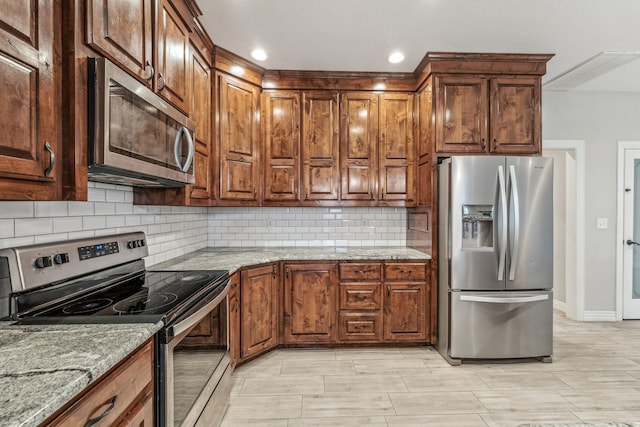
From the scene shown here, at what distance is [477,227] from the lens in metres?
2.85

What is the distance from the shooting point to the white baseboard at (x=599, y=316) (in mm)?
3930

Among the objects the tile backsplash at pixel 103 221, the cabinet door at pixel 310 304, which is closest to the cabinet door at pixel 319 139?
the cabinet door at pixel 310 304

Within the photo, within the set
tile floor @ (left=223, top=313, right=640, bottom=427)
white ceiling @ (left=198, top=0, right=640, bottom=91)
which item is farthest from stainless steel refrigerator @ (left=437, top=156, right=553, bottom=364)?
white ceiling @ (left=198, top=0, right=640, bottom=91)

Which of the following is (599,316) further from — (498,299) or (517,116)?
(517,116)

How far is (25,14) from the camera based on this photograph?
0.98 m

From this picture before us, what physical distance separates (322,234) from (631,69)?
3.41 m

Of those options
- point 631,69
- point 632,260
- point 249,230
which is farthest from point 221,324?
point 632,260

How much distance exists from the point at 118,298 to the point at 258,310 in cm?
142

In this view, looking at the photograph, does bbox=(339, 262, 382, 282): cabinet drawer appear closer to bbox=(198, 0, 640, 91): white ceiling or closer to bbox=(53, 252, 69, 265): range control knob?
bbox=(198, 0, 640, 91): white ceiling

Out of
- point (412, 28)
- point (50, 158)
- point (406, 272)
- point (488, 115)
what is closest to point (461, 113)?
point (488, 115)

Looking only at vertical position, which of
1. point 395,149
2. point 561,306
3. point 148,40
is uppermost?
point 148,40

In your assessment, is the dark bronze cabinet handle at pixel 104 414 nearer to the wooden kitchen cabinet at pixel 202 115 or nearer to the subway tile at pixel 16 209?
the subway tile at pixel 16 209

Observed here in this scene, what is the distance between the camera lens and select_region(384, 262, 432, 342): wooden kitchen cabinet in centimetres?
312

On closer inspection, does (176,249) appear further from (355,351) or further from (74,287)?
(355,351)
